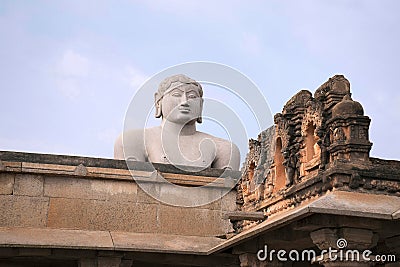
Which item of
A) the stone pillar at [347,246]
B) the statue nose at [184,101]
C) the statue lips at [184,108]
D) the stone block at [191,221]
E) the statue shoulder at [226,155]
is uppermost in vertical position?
the statue nose at [184,101]

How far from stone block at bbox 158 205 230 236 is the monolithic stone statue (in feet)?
5.79

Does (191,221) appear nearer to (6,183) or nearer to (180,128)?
(180,128)

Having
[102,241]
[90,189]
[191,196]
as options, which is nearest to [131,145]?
[191,196]

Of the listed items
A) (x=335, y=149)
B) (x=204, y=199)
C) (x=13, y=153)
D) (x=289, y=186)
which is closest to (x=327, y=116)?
(x=335, y=149)

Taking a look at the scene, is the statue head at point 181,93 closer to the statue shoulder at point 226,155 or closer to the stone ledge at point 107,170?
the statue shoulder at point 226,155

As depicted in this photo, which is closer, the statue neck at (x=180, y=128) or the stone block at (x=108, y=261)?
the stone block at (x=108, y=261)

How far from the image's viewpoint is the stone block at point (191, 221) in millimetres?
11625

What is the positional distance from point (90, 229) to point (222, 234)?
2376 mm

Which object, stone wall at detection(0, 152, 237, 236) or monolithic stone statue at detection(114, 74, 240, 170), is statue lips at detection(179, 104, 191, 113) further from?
stone wall at detection(0, 152, 237, 236)

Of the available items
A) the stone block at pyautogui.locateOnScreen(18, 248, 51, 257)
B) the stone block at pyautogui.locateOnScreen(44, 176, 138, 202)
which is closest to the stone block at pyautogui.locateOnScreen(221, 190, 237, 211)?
the stone block at pyautogui.locateOnScreen(44, 176, 138, 202)

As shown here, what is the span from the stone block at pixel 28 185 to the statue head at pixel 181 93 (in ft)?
12.8

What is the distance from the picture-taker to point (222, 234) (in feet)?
39.0

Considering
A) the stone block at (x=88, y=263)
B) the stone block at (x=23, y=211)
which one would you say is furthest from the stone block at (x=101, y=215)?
the stone block at (x=88, y=263)

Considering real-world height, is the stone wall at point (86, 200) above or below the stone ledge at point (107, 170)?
below
